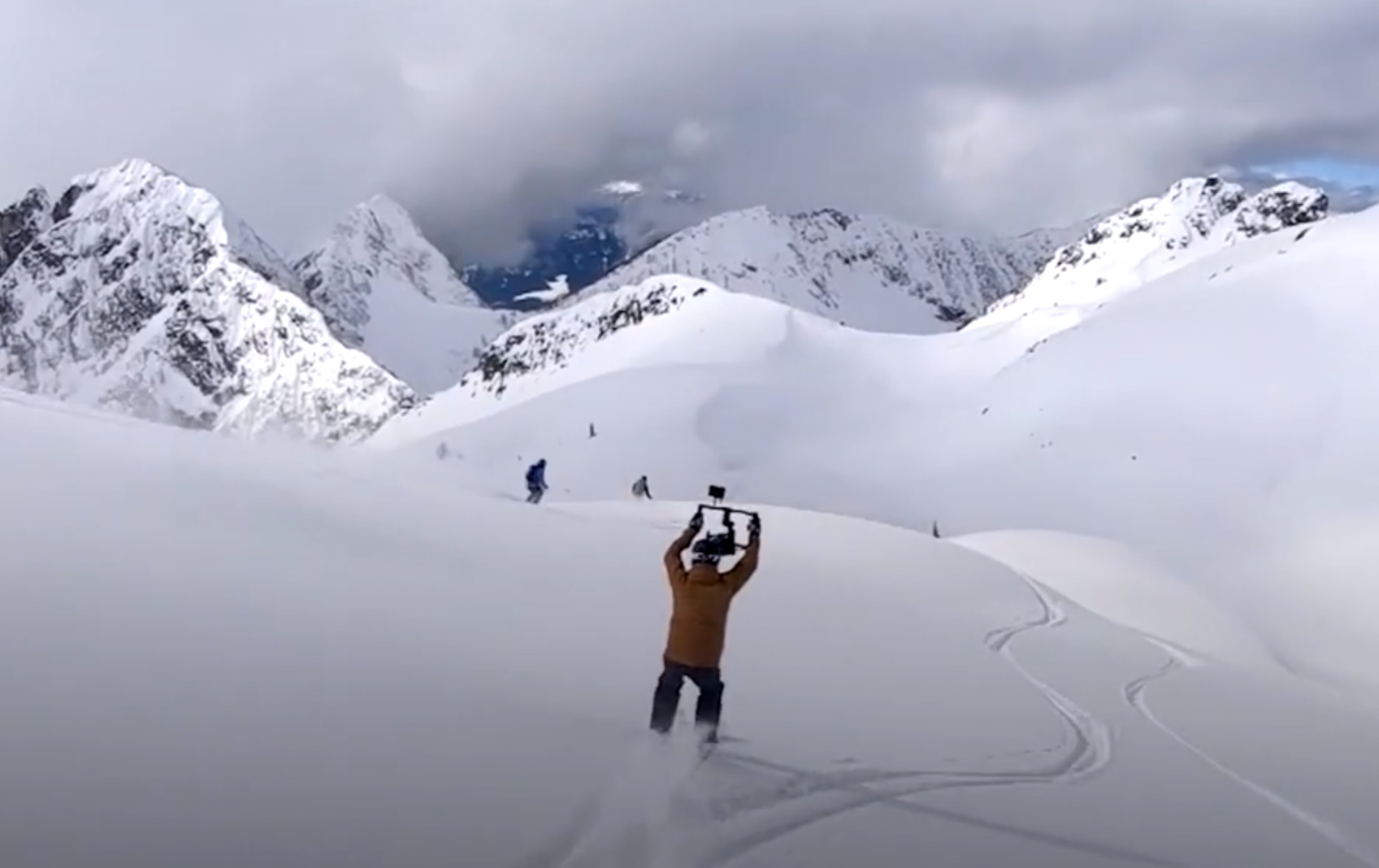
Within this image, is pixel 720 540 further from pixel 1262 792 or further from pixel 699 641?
pixel 1262 792

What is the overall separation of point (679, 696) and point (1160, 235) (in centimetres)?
18202

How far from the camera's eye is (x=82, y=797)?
6.23m

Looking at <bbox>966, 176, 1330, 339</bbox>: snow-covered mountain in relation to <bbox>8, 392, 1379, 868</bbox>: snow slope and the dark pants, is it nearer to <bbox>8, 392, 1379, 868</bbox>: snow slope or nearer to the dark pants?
<bbox>8, 392, 1379, 868</bbox>: snow slope

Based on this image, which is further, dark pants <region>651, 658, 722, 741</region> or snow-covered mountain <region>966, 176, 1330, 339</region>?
snow-covered mountain <region>966, 176, 1330, 339</region>

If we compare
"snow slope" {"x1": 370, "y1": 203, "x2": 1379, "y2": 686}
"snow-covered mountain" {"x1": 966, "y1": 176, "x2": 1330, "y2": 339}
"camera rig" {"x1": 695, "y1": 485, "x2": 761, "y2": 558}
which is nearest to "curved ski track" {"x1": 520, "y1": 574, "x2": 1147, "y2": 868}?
"camera rig" {"x1": 695, "y1": 485, "x2": 761, "y2": 558}

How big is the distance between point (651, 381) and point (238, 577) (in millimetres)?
95248

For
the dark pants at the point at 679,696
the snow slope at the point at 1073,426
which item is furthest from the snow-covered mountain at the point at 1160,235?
the dark pants at the point at 679,696

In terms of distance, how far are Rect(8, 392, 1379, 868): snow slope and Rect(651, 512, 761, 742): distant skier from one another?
29cm

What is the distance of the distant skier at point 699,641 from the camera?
9.19 meters

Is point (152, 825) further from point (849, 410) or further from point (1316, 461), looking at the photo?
point (849, 410)

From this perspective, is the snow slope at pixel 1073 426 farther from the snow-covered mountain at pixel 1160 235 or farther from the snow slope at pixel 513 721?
the snow-covered mountain at pixel 1160 235

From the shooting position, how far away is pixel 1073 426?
2630 inches

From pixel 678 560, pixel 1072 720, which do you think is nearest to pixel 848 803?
pixel 678 560

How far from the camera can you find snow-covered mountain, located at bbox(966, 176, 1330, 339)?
169m
